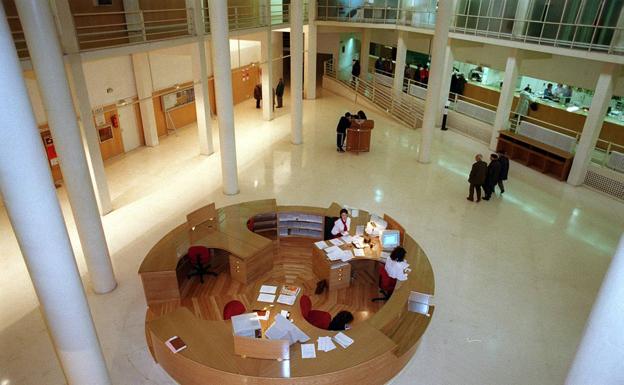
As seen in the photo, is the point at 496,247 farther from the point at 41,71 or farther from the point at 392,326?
the point at 41,71

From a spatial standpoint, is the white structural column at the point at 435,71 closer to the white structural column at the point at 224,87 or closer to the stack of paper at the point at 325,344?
the white structural column at the point at 224,87

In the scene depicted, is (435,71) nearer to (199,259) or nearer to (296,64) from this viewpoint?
(296,64)

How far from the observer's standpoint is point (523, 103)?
613 inches

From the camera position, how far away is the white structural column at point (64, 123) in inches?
234

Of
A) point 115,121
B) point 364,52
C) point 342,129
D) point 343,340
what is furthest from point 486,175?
point 364,52

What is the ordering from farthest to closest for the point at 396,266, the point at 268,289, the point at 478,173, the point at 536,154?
the point at 536,154
the point at 478,173
the point at 268,289
the point at 396,266

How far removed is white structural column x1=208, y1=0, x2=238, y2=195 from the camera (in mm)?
9430

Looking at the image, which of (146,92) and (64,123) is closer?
(64,123)

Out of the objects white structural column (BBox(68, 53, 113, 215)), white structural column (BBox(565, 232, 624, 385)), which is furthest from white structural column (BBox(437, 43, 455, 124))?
white structural column (BBox(565, 232, 624, 385))

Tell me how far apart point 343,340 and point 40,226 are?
396cm

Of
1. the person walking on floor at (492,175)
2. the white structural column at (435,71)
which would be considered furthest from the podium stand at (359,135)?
the person walking on floor at (492,175)

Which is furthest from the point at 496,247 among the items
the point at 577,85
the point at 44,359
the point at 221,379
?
the point at 44,359

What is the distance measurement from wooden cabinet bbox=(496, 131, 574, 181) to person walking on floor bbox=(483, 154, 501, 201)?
3.05m

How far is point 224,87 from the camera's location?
32.9ft
